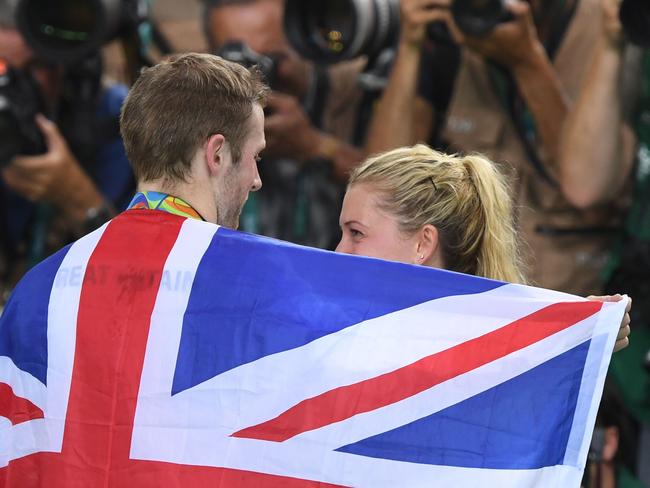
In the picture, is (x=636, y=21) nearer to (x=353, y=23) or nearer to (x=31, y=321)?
A: (x=353, y=23)

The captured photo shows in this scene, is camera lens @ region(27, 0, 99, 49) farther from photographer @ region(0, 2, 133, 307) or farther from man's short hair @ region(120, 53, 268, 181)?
man's short hair @ region(120, 53, 268, 181)

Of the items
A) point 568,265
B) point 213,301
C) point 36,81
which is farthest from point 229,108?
point 36,81

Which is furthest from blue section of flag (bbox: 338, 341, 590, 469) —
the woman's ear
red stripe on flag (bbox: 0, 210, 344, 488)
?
the woman's ear

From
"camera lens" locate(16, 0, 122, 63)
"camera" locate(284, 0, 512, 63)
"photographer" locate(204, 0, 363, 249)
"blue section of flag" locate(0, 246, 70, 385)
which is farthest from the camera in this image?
"photographer" locate(204, 0, 363, 249)

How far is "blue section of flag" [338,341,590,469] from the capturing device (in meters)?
2.18

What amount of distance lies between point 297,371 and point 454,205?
0.61 metres

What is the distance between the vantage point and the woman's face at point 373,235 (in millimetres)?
2566

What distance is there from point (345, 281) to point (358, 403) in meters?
0.22

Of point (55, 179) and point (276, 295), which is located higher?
point (276, 295)

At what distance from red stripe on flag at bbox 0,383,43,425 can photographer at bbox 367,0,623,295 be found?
1785 mm

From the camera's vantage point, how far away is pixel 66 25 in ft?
13.4

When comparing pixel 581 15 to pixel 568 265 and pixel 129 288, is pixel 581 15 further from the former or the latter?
pixel 129 288

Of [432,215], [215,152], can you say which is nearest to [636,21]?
[432,215]

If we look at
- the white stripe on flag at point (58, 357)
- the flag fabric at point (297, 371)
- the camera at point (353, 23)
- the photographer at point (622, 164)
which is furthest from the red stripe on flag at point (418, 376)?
the camera at point (353, 23)
